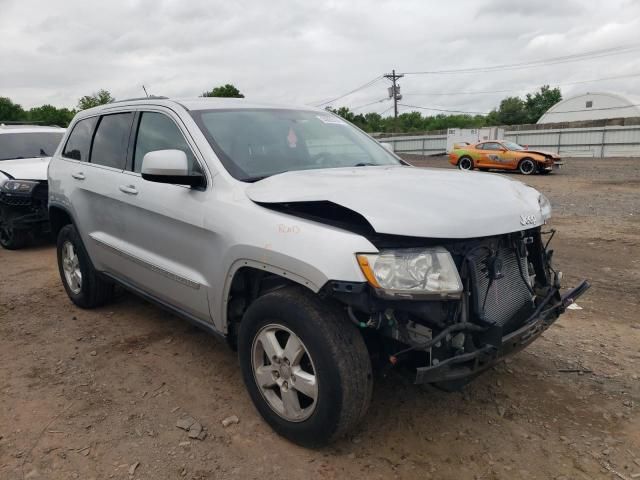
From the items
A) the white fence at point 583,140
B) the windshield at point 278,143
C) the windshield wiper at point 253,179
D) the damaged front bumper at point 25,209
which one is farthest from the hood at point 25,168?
the white fence at point 583,140

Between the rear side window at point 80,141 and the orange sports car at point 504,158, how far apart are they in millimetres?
15933

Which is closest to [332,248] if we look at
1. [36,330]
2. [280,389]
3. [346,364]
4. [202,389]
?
[346,364]

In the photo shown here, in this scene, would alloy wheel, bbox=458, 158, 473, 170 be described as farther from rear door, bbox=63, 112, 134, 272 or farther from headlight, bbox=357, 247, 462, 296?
headlight, bbox=357, 247, 462, 296

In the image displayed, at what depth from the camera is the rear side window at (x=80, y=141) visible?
4.57m

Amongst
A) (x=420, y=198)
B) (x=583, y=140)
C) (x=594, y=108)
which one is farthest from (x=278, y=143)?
(x=594, y=108)

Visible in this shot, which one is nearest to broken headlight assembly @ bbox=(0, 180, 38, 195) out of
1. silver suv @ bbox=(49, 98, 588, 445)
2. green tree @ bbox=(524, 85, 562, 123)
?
silver suv @ bbox=(49, 98, 588, 445)

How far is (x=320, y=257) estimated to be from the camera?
2.35 meters

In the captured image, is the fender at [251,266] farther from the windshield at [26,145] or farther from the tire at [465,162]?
the tire at [465,162]

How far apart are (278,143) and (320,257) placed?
4.41 feet

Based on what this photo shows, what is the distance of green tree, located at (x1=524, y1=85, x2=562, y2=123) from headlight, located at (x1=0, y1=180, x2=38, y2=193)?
2958 inches

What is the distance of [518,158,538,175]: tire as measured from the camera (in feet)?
64.0

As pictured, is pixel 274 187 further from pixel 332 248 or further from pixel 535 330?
pixel 535 330

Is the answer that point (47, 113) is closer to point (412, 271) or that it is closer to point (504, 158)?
point (504, 158)

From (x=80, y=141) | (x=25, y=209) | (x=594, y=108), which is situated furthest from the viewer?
(x=594, y=108)
